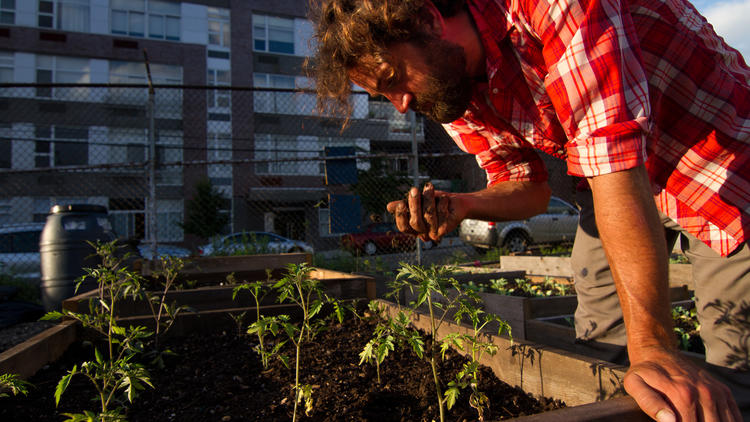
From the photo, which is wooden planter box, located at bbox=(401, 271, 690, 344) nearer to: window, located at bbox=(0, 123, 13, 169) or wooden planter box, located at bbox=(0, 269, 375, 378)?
wooden planter box, located at bbox=(0, 269, 375, 378)

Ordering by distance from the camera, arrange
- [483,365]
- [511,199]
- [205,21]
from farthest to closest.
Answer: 1. [205,21]
2. [511,199]
3. [483,365]

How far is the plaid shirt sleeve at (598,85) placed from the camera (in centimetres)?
98

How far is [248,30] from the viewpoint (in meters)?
24.1

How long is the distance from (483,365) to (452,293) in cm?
155

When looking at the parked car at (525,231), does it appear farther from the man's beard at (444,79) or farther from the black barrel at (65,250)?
the man's beard at (444,79)

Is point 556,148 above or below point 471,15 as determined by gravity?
below

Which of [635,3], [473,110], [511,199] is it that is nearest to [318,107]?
[473,110]

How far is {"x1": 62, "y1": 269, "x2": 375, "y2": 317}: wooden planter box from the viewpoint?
96.2 inches

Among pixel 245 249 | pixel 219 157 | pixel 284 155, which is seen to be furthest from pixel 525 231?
pixel 219 157

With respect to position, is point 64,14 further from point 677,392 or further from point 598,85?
point 677,392

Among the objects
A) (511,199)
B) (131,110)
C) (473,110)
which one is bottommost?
(511,199)

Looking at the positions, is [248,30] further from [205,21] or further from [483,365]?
[483,365]

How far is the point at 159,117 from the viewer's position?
2136cm

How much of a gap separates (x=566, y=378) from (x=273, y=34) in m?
26.5
